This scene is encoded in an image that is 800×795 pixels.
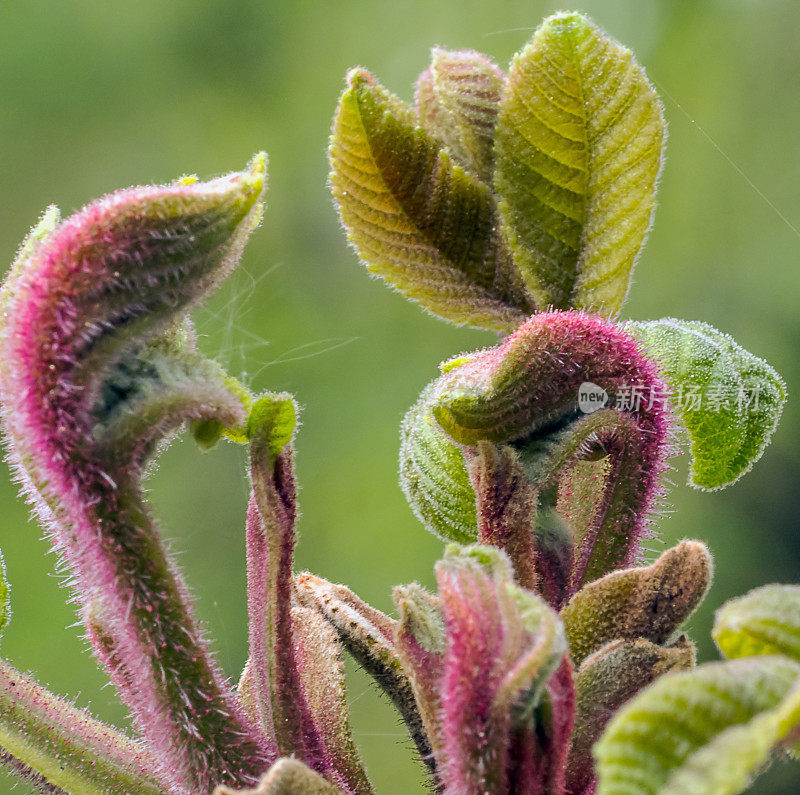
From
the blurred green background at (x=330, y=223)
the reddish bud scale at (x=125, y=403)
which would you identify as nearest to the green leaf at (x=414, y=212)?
the reddish bud scale at (x=125, y=403)

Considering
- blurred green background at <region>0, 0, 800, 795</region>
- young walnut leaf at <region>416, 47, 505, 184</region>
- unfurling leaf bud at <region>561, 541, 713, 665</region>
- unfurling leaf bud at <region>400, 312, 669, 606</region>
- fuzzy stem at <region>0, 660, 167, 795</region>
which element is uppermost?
young walnut leaf at <region>416, 47, 505, 184</region>

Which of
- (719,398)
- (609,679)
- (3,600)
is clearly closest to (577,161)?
(719,398)

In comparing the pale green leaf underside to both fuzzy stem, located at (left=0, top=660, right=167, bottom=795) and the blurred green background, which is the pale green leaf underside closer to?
fuzzy stem, located at (left=0, top=660, right=167, bottom=795)

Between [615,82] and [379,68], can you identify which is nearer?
[615,82]

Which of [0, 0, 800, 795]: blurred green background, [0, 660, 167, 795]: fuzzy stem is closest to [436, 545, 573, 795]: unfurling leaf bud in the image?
[0, 660, 167, 795]: fuzzy stem

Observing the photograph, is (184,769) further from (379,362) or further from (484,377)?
(379,362)

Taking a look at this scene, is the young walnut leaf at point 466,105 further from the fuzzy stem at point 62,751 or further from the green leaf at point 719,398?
the fuzzy stem at point 62,751

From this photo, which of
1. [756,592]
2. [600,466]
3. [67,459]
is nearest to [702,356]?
[600,466]
